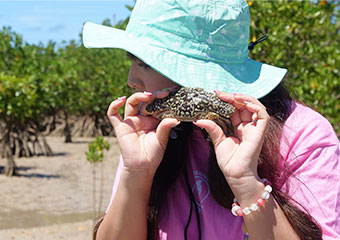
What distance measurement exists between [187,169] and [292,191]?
1.53 ft

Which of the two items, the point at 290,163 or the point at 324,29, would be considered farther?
the point at 324,29

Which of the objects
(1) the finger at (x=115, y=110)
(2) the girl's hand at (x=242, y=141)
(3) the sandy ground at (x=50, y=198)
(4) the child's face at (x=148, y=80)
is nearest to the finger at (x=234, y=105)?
(2) the girl's hand at (x=242, y=141)

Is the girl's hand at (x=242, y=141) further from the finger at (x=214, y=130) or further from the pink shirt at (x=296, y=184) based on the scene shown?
the pink shirt at (x=296, y=184)

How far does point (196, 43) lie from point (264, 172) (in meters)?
0.56

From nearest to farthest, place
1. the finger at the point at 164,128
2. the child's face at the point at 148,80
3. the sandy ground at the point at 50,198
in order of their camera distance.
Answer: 1. the finger at the point at 164,128
2. the child's face at the point at 148,80
3. the sandy ground at the point at 50,198

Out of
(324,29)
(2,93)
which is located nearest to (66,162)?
(2,93)

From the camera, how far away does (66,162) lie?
11.8 m

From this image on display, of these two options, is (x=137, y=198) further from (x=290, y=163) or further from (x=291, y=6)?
(x=291, y=6)

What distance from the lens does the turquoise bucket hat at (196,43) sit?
1.76 meters

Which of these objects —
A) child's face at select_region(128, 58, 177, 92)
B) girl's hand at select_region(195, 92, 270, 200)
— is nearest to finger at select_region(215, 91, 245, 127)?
girl's hand at select_region(195, 92, 270, 200)

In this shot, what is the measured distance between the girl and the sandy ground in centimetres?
454

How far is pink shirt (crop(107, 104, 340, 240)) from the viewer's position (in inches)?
63.6

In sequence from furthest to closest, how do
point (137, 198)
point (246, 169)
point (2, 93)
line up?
1. point (2, 93)
2. point (137, 198)
3. point (246, 169)

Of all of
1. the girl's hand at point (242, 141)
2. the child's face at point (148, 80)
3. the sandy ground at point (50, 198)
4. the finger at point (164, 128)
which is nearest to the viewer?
the girl's hand at point (242, 141)
